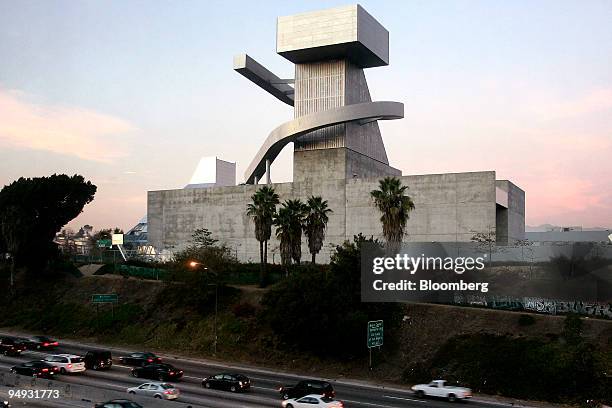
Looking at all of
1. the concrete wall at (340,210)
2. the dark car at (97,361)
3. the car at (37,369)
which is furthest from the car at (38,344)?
the concrete wall at (340,210)

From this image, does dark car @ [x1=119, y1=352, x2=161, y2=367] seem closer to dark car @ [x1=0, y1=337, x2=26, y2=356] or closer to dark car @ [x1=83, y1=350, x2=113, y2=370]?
dark car @ [x1=83, y1=350, x2=113, y2=370]

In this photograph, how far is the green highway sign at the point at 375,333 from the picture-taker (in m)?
55.5

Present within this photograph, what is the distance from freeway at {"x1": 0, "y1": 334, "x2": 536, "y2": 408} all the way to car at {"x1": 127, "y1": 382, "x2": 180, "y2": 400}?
0.76 m

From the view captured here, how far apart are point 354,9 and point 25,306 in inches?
2775

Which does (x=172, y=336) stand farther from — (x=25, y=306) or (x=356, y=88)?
(x=356, y=88)

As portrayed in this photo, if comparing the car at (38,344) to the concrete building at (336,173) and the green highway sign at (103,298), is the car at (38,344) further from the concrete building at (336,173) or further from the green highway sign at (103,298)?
the concrete building at (336,173)

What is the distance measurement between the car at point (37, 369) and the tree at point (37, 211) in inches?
1932

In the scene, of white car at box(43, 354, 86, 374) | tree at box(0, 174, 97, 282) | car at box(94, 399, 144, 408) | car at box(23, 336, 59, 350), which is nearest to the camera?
car at box(94, 399, 144, 408)

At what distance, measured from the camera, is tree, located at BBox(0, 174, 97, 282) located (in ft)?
309

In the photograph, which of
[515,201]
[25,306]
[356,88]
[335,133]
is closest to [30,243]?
[25,306]

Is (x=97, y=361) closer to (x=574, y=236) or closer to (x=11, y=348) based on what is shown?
(x=11, y=348)

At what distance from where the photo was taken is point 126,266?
95562 mm

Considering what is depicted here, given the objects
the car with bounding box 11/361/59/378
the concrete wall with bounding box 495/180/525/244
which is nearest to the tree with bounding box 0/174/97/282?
the car with bounding box 11/361/59/378


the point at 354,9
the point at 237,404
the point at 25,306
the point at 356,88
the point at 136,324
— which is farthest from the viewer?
the point at 356,88
